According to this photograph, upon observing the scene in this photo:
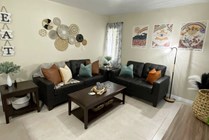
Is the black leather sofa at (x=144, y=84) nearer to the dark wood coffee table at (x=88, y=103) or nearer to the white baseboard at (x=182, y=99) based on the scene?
the white baseboard at (x=182, y=99)

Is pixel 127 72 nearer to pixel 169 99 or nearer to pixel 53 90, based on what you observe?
pixel 169 99

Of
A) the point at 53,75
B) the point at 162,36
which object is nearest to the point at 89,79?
the point at 53,75

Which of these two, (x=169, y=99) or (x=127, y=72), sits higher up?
(x=127, y=72)

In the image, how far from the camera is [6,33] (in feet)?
8.88

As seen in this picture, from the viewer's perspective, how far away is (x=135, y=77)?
3.80m

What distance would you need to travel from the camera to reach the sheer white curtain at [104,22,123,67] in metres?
4.52

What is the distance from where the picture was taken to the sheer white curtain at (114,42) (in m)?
4.52

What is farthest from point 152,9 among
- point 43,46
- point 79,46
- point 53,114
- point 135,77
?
point 53,114

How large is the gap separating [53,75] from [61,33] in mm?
1342

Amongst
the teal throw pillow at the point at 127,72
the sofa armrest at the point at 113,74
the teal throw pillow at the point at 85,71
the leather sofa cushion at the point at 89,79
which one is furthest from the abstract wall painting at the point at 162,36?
the teal throw pillow at the point at 85,71

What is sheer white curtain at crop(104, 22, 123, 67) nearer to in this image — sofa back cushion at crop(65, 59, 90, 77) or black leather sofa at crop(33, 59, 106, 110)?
sofa back cushion at crop(65, 59, 90, 77)

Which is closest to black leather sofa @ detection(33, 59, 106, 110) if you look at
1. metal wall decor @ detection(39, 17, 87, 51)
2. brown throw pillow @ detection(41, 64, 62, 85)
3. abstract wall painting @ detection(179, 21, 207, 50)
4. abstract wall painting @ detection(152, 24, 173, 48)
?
brown throw pillow @ detection(41, 64, 62, 85)

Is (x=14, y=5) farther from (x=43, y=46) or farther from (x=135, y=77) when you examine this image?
(x=135, y=77)

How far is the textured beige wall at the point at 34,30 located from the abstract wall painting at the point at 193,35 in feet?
9.55
